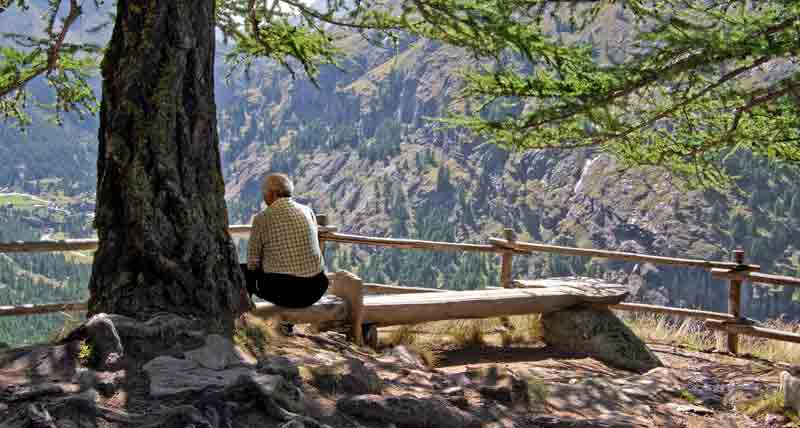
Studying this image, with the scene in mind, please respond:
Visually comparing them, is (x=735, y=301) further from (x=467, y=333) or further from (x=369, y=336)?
(x=369, y=336)

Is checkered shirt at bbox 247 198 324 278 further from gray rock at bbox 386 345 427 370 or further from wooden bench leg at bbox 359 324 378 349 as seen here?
wooden bench leg at bbox 359 324 378 349

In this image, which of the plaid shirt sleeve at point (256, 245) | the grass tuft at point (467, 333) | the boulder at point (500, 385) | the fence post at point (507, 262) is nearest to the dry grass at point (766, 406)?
the boulder at point (500, 385)

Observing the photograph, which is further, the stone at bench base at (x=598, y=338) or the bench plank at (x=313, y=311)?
the stone at bench base at (x=598, y=338)

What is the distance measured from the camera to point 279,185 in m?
5.88

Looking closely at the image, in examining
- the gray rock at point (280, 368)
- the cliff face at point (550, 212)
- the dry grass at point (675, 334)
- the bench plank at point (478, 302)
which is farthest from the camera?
the cliff face at point (550, 212)

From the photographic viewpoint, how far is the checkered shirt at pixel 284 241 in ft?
18.9

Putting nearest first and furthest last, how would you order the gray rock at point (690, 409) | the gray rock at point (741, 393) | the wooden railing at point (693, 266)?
the gray rock at point (690, 409) → the gray rock at point (741, 393) → the wooden railing at point (693, 266)

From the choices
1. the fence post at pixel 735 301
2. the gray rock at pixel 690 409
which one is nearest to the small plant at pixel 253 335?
the gray rock at pixel 690 409

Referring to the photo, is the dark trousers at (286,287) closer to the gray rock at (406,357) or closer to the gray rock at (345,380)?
the gray rock at (406,357)

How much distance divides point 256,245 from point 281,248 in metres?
0.21

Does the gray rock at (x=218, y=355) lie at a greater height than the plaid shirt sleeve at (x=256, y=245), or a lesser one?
lesser

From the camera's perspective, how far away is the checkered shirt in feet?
18.9

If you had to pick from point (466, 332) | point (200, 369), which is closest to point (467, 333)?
point (466, 332)

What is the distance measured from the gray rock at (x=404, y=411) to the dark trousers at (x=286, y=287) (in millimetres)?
1794
